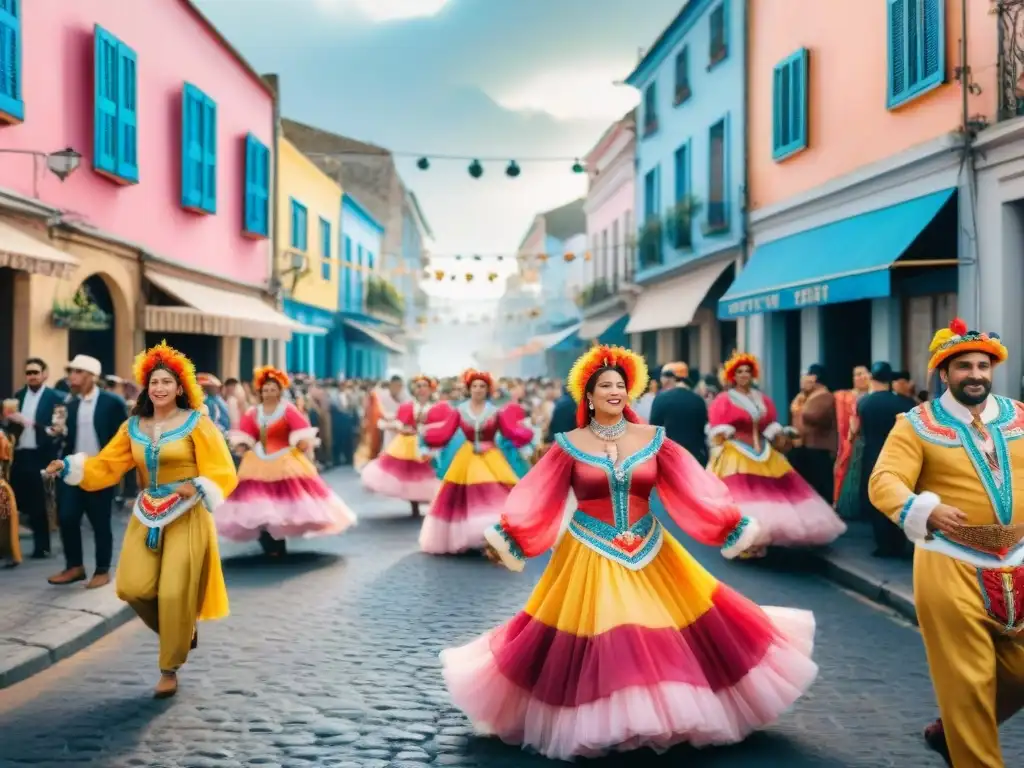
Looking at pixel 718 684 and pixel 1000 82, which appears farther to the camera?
pixel 1000 82

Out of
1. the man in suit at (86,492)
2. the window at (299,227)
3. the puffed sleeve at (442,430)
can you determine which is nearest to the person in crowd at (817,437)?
the puffed sleeve at (442,430)

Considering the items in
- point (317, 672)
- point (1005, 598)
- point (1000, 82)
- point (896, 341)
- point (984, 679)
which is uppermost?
point (1000, 82)

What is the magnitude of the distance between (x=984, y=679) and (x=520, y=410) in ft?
24.0

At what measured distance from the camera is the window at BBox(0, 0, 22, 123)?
41.8 ft

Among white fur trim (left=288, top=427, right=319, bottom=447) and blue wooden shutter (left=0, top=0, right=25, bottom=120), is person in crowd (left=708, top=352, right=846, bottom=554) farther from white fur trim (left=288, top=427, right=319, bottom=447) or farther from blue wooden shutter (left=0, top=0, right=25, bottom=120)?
blue wooden shutter (left=0, top=0, right=25, bottom=120)

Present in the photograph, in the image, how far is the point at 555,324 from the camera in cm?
6100

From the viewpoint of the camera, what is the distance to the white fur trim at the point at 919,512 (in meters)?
4.49

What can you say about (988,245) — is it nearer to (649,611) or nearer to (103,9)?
(649,611)

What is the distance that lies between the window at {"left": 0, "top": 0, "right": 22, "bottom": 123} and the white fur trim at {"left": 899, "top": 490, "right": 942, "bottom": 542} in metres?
11.1

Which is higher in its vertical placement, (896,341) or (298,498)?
(896,341)

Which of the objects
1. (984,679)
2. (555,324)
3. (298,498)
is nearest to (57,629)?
(298,498)

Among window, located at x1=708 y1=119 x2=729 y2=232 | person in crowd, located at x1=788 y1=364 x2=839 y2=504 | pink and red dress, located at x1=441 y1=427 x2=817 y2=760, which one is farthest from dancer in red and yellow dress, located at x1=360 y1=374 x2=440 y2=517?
pink and red dress, located at x1=441 y1=427 x2=817 y2=760

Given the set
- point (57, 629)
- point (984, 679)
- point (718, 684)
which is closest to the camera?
point (984, 679)

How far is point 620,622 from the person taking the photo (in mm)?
5125
